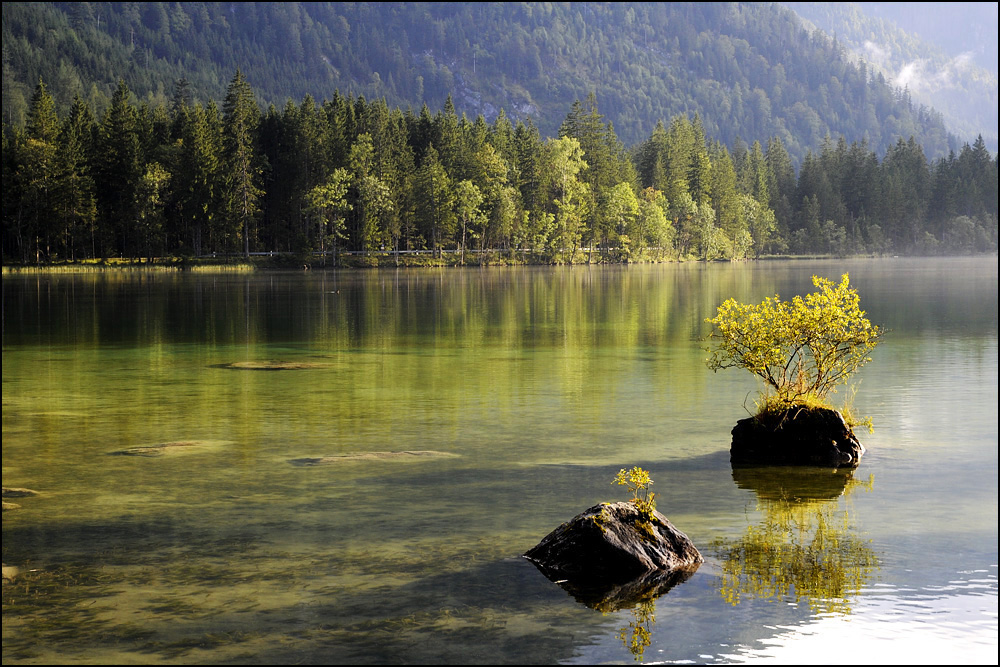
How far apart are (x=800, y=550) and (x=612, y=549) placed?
250 centimetres

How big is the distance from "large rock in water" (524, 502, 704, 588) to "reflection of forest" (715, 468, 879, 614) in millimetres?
632

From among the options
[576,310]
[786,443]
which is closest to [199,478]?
[786,443]

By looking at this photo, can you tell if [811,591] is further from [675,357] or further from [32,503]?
[675,357]

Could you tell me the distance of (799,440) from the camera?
17.7m

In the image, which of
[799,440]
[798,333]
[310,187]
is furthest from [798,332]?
[310,187]

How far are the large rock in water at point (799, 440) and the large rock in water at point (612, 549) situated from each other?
5.58m

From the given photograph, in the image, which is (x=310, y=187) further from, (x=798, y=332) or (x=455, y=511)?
(x=455, y=511)

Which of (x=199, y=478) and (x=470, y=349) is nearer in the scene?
(x=199, y=478)

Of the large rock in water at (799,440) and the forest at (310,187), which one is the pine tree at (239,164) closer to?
the forest at (310,187)

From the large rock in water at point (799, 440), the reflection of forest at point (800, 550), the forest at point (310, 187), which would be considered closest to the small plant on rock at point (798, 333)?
the large rock in water at point (799, 440)

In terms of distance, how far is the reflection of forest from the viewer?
11508mm

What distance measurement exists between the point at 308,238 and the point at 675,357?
112 meters

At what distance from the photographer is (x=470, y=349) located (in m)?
36.3

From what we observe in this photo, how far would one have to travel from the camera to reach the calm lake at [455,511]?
10.3 metres
